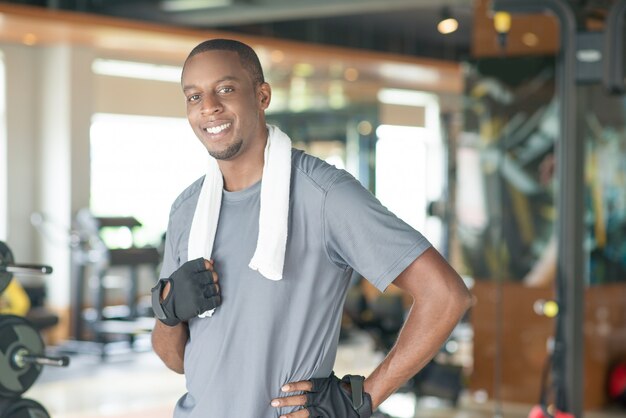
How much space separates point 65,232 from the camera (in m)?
8.27

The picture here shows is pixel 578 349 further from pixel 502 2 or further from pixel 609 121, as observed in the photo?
pixel 609 121

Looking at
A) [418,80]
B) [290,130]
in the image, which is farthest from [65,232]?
[418,80]

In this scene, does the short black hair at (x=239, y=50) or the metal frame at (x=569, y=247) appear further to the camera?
the metal frame at (x=569, y=247)

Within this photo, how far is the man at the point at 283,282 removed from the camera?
1812mm

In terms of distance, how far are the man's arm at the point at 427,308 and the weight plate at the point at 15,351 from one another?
1.28 metres

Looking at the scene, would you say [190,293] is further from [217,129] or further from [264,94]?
[264,94]

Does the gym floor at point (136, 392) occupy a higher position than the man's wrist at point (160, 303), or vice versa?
the man's wrist at point (160, 303)

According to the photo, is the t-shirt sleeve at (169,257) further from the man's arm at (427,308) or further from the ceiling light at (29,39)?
the ceiling light at (29,39)

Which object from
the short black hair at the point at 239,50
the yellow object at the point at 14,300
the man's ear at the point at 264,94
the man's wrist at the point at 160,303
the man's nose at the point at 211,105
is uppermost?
the short black hair at the point at 239,50

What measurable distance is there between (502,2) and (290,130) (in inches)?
181

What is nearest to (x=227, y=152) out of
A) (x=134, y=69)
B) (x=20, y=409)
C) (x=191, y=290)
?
(x=191, y=290)

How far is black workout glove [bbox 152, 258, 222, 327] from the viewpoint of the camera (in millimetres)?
1847

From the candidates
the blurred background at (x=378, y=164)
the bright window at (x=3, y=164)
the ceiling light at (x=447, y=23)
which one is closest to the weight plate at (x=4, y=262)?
the blurred background at (x=378, y=164)

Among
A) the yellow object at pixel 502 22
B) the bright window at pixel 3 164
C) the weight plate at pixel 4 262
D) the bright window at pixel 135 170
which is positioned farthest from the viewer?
the bright window at pixel 135 170
